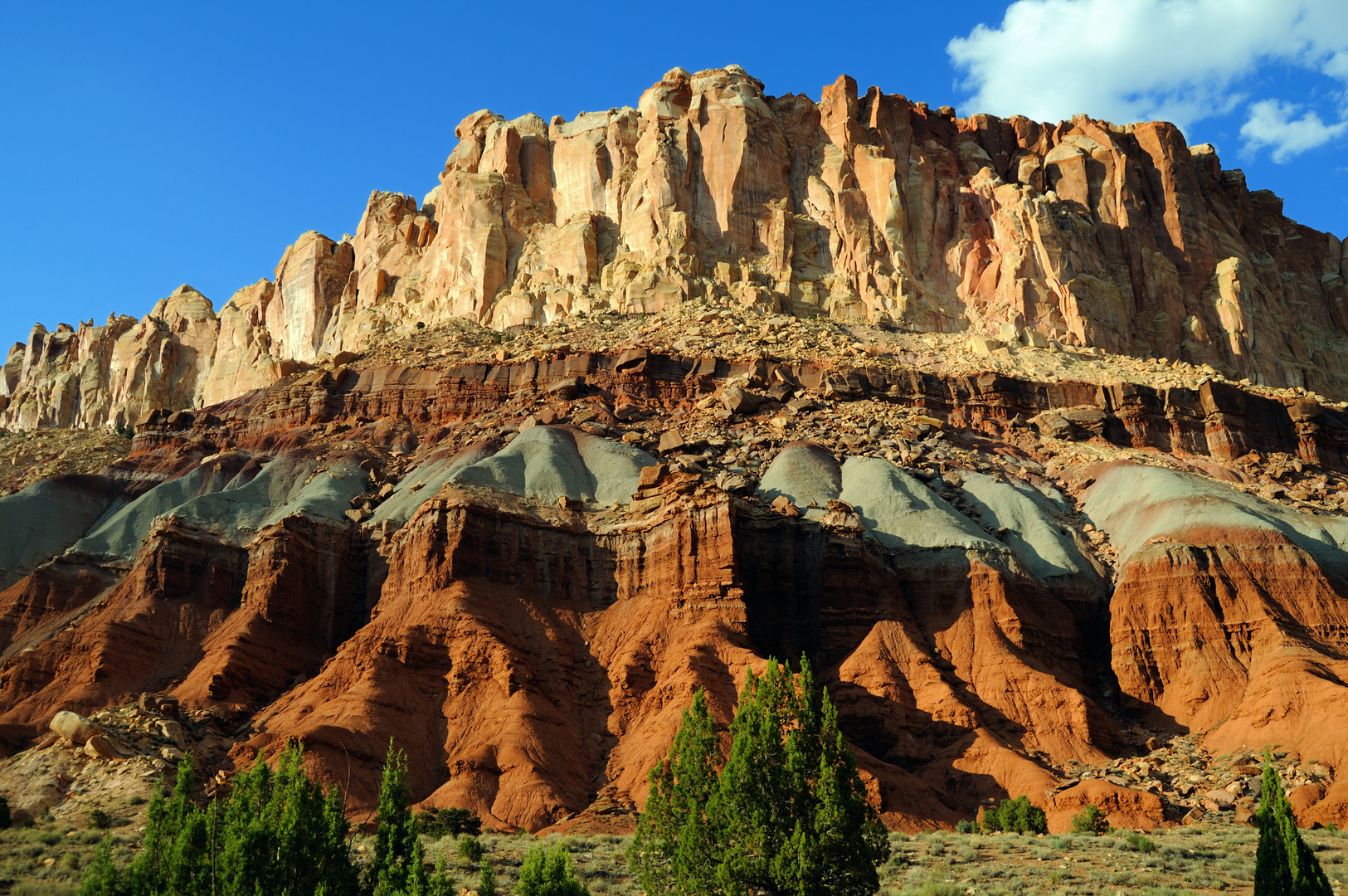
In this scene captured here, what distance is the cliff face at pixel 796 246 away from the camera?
93.1 m

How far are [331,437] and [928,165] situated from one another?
5816 cm

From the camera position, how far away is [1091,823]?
34.0m

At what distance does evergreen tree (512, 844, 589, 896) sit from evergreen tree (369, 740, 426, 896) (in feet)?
6.46

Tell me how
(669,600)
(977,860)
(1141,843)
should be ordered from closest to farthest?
(977,860) < (1141,843) < (669,600)

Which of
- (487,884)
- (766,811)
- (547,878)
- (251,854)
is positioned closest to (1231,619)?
(766,811)

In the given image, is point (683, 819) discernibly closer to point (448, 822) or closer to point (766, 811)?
point (766, 811)

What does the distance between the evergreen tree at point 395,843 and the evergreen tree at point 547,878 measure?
1968mm

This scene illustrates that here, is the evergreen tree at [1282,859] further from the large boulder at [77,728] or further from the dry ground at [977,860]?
the large boulder at [77,728]

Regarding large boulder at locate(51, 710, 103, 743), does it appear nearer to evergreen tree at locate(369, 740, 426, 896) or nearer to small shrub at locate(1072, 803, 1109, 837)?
evergreen tree at locate(369, 740, 426, 896)

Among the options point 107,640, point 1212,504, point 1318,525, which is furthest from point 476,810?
point 1318,525

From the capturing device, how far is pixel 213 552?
54.8 meters

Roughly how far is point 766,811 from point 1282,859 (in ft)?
30.9

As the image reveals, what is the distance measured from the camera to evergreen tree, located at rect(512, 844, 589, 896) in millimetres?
23062

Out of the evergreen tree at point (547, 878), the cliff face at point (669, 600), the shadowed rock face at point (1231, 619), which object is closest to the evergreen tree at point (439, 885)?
the evergreen tree at point (547, 878)
